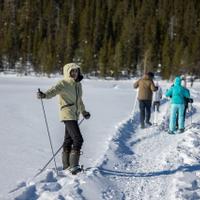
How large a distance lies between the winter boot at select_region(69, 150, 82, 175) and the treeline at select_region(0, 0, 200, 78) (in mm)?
68888

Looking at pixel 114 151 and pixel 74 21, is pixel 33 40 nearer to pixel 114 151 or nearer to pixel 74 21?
pixel 74 21

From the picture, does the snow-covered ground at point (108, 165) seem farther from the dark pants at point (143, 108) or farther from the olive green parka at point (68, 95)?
the olive green parka at point (68, 95)

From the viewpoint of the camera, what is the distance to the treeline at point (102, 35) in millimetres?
85062

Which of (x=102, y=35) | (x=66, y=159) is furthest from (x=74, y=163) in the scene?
(x=102, y=35)

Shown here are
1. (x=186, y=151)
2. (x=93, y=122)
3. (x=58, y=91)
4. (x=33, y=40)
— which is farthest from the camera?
(x=33, y=40)

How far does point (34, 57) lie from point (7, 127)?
8074 cm

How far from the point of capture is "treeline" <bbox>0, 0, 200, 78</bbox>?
85062mm

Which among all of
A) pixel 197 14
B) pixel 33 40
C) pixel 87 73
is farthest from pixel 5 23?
pixel 197 14

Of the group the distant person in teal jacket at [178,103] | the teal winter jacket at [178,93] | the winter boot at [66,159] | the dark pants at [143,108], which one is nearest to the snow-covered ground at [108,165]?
the winter boot at [66,159]

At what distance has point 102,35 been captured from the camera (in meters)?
99.4

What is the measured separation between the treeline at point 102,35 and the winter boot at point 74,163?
226 ft

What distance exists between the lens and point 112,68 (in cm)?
8131

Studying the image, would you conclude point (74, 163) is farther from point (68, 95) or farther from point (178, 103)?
point (178, 103)

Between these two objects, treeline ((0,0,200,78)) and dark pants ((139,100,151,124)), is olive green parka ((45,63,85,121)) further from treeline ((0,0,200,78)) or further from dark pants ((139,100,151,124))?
treeline ((0,0,200,78))
